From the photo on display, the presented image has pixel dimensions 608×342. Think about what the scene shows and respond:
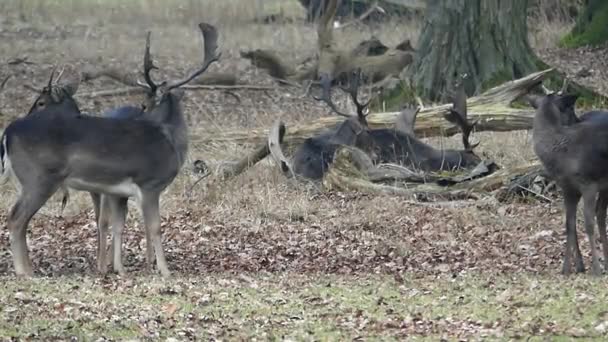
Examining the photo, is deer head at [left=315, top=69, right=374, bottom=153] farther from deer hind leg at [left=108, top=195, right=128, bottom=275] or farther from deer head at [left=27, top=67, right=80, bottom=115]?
deer hind leg at [left=108, top=195, right=128, bottom=275]

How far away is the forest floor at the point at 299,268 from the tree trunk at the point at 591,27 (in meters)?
8.32

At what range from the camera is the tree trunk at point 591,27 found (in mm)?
28266

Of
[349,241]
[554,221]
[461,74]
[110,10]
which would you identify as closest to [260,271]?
[349,241]

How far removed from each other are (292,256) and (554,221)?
3.08 m

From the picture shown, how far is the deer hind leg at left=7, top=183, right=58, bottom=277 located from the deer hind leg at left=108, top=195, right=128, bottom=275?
27.9 inches

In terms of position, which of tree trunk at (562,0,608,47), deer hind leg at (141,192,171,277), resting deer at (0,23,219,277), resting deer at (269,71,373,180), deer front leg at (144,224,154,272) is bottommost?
tree trunk at (562,0,608,47)

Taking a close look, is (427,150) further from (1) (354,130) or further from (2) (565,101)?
(2) (565,101)

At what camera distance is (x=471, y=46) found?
2091 centimetres

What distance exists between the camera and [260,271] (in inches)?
456

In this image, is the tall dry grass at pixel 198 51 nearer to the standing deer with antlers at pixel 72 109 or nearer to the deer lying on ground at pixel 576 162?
the standing deer with antlers at pixel 72 109

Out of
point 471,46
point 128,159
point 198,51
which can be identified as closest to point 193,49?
point 198,51

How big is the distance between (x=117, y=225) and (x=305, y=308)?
9.80 ft

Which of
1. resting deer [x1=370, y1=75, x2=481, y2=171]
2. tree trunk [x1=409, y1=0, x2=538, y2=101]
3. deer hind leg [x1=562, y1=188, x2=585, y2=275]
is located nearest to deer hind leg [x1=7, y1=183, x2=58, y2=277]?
deer hind leg [x1=562, y1=188, x2=585, y2=275]

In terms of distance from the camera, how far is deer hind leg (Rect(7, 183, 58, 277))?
11.2m
